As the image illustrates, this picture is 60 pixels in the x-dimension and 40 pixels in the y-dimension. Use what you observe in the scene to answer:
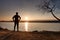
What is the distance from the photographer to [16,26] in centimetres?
2195

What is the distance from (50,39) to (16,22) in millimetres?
7069

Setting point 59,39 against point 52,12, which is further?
point 52,12

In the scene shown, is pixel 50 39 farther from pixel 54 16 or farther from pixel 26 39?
pixel 54 16

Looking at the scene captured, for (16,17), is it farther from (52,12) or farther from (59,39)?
(59,39)

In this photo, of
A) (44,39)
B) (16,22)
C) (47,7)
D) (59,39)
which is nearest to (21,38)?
(44,39)

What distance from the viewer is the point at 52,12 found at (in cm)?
2488

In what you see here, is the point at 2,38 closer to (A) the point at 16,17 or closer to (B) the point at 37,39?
(B) the point at 37,39

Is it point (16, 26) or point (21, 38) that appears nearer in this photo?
point (21, 38)

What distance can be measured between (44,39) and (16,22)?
6.98 m

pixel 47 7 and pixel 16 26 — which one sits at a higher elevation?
pixel 47 7

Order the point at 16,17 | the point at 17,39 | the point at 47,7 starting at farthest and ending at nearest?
the point at 47,7 < the point at 16,17 < the point at 17,39

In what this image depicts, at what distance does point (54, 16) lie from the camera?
25.2 metres

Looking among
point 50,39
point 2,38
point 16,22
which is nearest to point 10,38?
A: point 2,38

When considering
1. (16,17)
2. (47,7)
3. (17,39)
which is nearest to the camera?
(17,39)
